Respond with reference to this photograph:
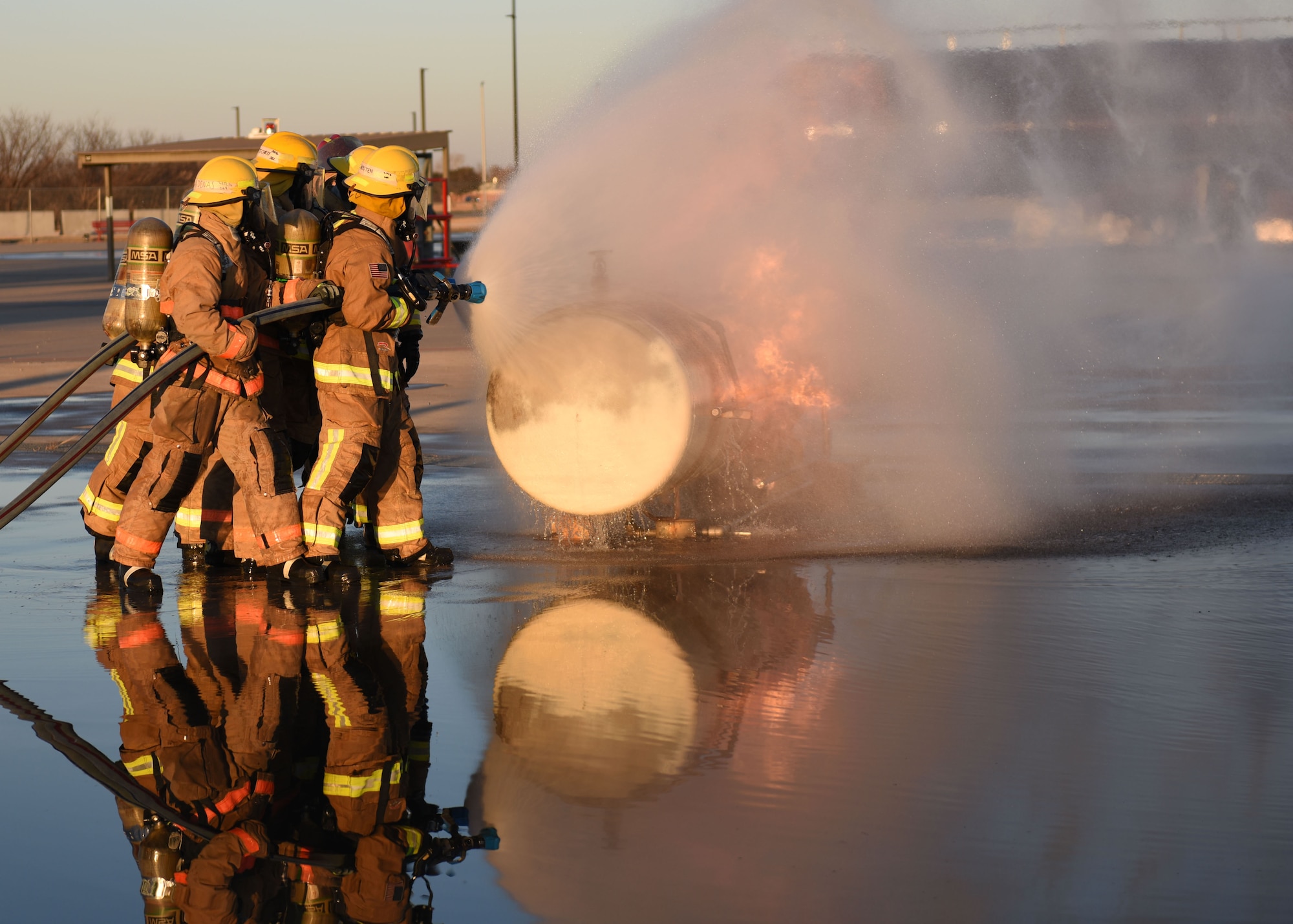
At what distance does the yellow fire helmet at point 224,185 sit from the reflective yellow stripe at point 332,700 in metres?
2.22

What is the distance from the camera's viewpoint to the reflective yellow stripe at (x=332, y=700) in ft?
15.2

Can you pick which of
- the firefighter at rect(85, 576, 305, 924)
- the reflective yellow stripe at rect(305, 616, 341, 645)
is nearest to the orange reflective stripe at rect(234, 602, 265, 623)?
the firefighter at rect(85, 576, 305, 924)

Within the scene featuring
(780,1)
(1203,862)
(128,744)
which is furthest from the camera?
(780,1)

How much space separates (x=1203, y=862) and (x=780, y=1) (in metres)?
6.31

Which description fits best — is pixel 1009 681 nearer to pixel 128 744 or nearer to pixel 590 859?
pixel 590 859

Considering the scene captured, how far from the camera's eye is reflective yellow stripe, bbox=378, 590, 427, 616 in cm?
599

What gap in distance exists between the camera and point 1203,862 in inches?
137

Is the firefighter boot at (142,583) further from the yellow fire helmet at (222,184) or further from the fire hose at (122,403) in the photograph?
the yellow fire helmet at (222,184)

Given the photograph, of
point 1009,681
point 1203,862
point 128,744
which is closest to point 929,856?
point 1203,862

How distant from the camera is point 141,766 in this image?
4.21 meters

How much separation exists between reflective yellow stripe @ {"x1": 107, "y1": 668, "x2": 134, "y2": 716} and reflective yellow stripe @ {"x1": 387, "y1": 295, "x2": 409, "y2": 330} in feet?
6.33

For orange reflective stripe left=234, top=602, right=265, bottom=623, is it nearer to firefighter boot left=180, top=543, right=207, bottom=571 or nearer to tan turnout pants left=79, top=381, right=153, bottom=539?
firefighter boot left=180, top=543, right=207, bottom=571

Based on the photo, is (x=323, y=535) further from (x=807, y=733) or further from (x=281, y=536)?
(x=807, y=733)

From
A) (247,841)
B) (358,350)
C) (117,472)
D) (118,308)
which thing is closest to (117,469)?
(117,472)
